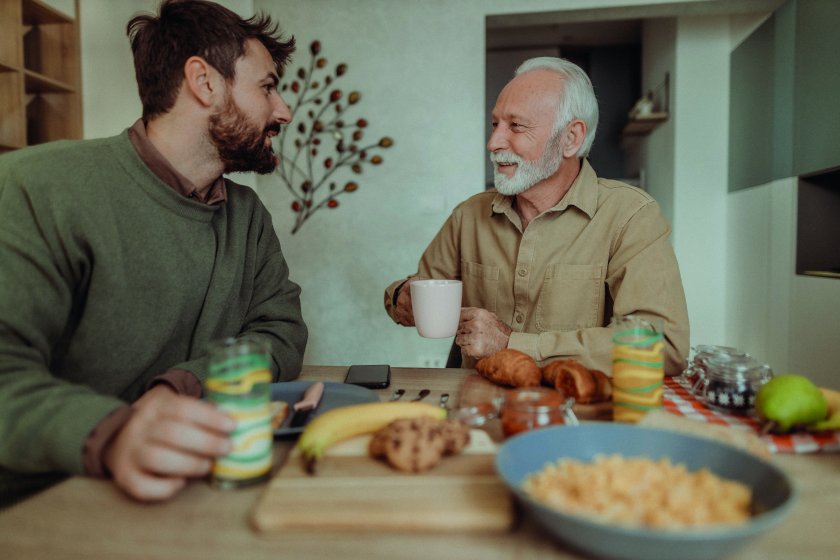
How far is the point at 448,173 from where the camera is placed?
3.28 metres

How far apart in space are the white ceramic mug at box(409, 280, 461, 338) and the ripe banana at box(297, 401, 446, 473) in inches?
11.9

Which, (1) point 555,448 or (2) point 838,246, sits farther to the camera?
(2) point 838,246

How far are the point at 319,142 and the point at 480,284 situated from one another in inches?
75.0

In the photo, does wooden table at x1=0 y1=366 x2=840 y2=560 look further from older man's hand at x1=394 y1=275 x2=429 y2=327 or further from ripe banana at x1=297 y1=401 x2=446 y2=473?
older man's hand at x1=394 y1=275 x2=429 y2=327

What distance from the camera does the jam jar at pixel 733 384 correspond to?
99cm

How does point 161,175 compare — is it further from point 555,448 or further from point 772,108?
point 772,108

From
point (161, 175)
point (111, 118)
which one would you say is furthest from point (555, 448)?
point (111, 118)

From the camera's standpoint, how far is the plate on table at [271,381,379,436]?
1.03 m

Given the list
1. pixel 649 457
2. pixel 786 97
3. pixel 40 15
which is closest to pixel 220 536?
pixel 649 457

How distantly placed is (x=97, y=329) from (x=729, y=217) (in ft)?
12.3

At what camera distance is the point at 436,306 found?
1.20 meters

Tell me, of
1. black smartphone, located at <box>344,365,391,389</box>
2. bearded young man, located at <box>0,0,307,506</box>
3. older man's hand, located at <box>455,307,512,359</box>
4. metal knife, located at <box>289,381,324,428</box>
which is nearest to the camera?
bearded young man, located at <box>0,0,307,506</box>

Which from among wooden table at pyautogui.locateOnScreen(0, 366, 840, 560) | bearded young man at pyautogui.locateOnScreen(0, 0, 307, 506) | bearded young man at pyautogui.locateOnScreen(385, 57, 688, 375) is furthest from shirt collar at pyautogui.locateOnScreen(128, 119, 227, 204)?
wooden table at pyautogui.locateOnScreen(0, 366, 840, 560)

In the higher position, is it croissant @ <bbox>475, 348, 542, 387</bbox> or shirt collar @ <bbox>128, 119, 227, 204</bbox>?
shirt collar @ <bbox>128, 119, 227, 204</bbox>
